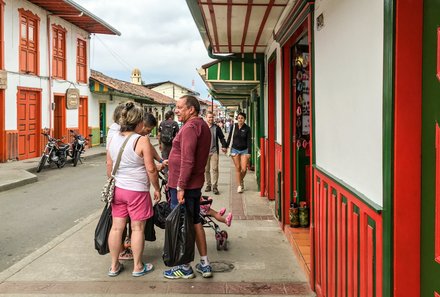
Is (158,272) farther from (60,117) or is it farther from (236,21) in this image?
(60,117)

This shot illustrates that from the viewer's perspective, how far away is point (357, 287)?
2498 millimetres

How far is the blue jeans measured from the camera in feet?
13.3

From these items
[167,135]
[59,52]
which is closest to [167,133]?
[167,135]

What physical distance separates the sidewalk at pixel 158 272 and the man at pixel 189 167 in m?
0.13

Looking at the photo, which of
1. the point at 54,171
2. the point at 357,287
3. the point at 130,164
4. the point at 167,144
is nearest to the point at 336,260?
the point at 357,287

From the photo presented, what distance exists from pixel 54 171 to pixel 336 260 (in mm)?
11634

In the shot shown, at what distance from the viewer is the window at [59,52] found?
58.4 ft

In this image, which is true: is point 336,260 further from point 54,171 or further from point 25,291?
point 54,171

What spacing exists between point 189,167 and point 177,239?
662 mm

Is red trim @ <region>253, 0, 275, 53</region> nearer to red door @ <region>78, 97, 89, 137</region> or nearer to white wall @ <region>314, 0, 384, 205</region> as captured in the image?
white wall @ <region>314, 0, 384, 205</region>

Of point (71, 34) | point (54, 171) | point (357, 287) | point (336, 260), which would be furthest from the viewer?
point (71, 34)

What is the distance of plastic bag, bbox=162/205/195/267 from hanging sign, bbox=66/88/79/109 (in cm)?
1617

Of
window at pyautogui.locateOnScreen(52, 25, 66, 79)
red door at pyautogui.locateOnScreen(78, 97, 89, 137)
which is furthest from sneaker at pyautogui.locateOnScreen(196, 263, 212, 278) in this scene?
red door at pyautogui.locateOnScreen(78, 97, 89, 137)

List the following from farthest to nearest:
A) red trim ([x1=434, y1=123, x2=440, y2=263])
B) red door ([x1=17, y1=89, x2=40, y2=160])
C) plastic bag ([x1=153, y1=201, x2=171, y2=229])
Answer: red door ([x1=17, y1=89, x2=40, y2=160]) < plastic bag ([x1=153, y1=201, x2=171, y2=229]) < red trim ([x1=434, y1=123, x2=440, y2=263])
